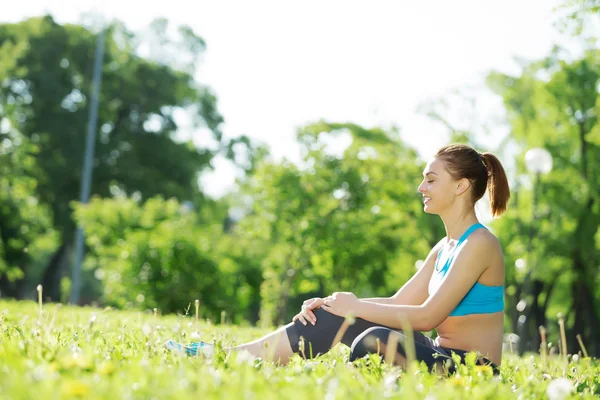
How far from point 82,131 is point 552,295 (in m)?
20.8

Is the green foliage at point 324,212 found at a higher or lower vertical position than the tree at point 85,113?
lower

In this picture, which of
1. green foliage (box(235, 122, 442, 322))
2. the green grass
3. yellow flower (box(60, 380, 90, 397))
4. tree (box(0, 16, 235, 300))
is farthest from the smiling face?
tree (box(0, 16, 235, 300))

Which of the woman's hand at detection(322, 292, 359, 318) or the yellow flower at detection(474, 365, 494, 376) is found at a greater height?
the woman's hand at detection(322, 292, 359, 318)

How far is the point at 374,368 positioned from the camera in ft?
10.4

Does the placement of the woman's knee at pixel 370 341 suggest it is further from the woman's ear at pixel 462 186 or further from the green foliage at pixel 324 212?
the green foliage at pixel 324 212

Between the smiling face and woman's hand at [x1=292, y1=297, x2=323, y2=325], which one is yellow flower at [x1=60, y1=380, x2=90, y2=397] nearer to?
woman's hand at [x1=292, y1=297, x2=323, y2=325]

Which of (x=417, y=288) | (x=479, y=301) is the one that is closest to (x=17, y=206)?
(x=417, y=288)

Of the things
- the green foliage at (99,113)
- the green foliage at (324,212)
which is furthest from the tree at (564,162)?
the green foliage at (99,113)

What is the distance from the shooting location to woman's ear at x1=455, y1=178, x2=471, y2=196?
436 cm

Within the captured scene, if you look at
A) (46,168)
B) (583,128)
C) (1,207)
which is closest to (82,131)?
(46,168)

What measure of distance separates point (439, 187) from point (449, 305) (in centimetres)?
78

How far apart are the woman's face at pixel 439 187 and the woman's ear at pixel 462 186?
19mm

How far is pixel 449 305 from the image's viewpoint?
12.9 ft

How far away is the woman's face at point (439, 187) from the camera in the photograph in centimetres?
435
